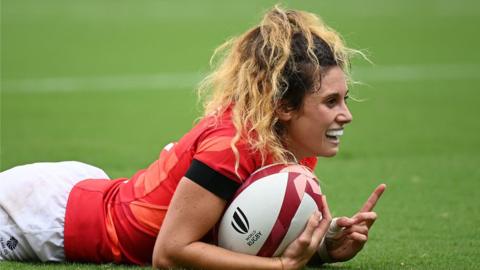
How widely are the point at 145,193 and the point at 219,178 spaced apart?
0.55 metres

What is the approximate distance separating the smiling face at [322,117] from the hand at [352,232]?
39 centimetres

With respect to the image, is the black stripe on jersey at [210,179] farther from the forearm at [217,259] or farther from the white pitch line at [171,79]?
the white pitch line at [171,79]

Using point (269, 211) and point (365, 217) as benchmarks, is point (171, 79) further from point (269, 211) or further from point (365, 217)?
point (269, 211)

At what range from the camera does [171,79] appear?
17.1m

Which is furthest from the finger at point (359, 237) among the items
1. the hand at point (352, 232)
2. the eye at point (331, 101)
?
the eye at point (331, 101)

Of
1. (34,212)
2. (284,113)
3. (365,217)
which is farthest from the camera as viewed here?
(34,212)

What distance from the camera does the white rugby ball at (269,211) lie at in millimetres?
4766

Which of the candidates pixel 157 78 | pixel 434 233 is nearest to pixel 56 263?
pixel 434 233

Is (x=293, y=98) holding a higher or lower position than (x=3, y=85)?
higher

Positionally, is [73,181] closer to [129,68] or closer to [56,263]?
[56,263]

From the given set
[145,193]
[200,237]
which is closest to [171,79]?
[145,193]

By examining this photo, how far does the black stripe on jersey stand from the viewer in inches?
184

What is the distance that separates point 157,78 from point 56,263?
39.1 ft

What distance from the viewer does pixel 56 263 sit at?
5367 mm
